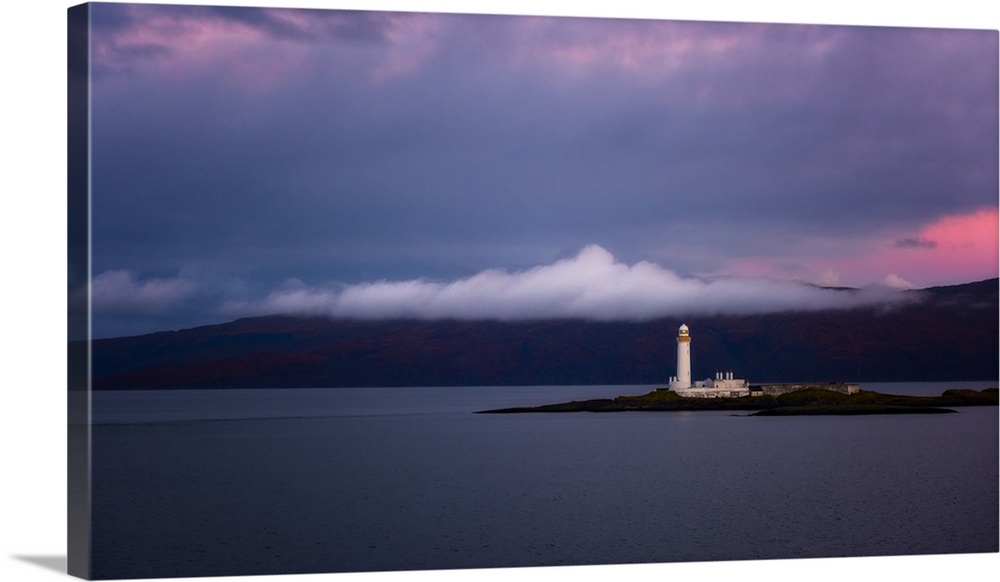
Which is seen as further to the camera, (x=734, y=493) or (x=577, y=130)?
(x=734, y=493)

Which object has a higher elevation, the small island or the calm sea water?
the small island

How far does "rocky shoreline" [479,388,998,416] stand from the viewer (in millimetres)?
19797

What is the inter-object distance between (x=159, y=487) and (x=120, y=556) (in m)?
5.42

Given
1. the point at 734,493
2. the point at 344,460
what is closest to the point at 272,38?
the point at 734,493

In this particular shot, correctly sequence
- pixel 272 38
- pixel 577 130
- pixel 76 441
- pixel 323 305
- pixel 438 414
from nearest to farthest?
pixel 76 441, pixel 272 38, pixel 577 130, pixel 323 305, pixel 438 414

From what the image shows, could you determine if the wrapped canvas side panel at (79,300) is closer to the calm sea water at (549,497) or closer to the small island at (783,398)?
the calm sea water at (549,497)

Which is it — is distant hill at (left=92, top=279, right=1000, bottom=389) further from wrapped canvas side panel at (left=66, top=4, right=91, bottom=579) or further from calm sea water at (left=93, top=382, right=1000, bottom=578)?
wrapped canvas side panel at (left=66, top=4, right=91, bottom=579)

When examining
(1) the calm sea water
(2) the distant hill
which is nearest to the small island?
(1) the calm sea water

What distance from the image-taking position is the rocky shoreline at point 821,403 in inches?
779

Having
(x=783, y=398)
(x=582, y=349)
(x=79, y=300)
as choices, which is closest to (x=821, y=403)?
(x=783, y=398)

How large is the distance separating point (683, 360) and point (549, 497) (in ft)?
10.5

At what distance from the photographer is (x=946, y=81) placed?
14.1 metres

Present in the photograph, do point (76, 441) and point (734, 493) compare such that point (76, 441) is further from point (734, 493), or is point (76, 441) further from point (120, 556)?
point (734, 493)

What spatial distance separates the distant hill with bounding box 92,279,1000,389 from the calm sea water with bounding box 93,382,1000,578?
3.71ft
